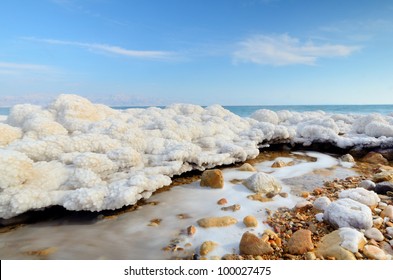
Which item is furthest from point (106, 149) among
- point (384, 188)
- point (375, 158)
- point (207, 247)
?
point (375, 158)

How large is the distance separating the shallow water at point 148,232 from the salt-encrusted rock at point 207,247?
0.23ft

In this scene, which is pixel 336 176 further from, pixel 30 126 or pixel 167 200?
pixel 30 126

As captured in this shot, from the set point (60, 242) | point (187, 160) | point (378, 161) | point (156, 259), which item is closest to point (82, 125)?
point (187, 160)

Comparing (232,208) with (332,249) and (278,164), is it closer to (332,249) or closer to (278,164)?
(332,249)

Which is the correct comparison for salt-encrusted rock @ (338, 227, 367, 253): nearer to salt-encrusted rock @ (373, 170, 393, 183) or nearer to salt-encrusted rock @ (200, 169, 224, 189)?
salt-encrusted rock @ (200, 169, 224, 189)

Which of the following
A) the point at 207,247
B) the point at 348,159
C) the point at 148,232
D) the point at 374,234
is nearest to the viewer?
the point at 207,247

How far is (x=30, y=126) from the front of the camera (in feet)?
15.4

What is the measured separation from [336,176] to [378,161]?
A: 1706 mm

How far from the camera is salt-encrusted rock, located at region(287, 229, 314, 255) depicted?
2.59 meters

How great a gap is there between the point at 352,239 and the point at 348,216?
15.1 inches

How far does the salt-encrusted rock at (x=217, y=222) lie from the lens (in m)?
3.05

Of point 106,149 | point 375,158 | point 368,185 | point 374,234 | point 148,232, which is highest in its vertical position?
point 106,149

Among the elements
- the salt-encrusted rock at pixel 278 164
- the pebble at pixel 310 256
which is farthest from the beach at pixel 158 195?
the salt-encrusted rock at pixel 278 164

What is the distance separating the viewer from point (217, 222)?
10.1 ft
